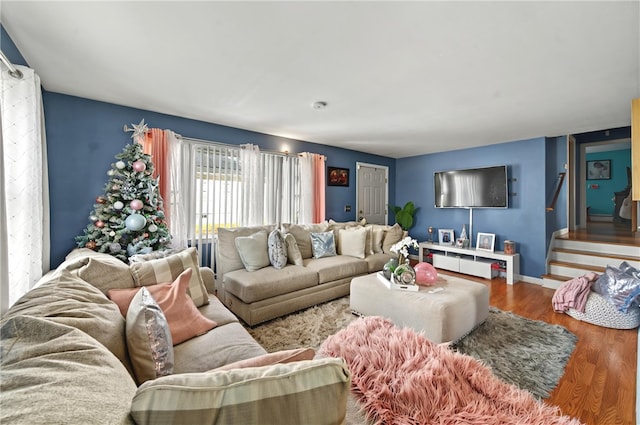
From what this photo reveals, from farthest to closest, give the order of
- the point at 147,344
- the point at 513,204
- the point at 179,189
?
the point at 513,204
the point at 179,189
the point at 147,344

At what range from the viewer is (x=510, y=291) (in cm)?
376

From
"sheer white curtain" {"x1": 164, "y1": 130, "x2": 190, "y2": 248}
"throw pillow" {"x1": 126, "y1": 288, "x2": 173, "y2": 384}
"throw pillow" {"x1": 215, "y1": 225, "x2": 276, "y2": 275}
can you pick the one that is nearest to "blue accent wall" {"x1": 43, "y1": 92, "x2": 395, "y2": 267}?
"sheer white curtain" {"x1": 164, "y1": 130, "x2": 190, "y2": 248}

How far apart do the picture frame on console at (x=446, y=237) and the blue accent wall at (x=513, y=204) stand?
5.9 inches

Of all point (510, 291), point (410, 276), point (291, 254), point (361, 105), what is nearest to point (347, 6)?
point (361, 105)

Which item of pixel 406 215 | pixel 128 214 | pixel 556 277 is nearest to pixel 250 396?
pixel 128 214

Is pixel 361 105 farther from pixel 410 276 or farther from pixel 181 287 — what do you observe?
pixel 181 287

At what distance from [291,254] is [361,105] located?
1.97 meters

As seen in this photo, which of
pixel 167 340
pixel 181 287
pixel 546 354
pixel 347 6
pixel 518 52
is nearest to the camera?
pixel 167 340

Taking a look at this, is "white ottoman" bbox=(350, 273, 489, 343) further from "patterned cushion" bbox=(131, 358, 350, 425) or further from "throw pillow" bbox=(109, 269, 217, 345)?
"patterned cushion" bbox=(131, 358, 350, 425)

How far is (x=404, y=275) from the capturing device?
254cm

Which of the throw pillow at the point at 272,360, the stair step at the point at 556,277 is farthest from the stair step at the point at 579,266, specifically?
the throw pillow at the point at 272,360

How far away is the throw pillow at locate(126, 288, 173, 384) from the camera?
43.1 inches

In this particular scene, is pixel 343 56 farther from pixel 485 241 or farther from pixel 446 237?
pixel 446 237

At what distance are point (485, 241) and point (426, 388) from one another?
4.48m
